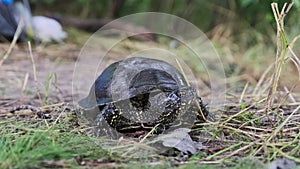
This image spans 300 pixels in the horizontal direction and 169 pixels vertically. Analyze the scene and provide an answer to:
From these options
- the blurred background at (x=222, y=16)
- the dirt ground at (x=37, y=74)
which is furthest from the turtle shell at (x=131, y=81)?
the blurred background at (x=222, y=16)

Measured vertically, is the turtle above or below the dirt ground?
below

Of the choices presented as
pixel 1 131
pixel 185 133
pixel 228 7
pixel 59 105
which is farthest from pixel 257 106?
pixel 228 7

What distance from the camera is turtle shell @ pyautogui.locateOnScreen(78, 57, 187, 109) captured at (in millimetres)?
1621

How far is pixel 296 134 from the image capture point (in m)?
1.59

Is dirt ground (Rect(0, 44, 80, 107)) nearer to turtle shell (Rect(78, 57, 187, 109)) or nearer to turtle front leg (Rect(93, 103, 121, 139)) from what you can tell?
turtle shell (Rect(78, 57, 187, 109))

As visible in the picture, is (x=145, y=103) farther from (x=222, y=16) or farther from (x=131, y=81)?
(x=222, y=16)

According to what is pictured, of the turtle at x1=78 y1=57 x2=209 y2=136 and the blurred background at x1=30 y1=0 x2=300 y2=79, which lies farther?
the blurred background at x1=30 y1=0 x2=300 y2=79


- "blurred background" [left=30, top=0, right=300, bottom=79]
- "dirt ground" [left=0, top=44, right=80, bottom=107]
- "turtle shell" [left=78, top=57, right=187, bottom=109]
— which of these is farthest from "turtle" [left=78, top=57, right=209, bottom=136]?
"blurred background" [left=30, top=0, right=300, bottom=79]

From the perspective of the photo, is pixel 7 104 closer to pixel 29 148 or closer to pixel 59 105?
pixel 59 105

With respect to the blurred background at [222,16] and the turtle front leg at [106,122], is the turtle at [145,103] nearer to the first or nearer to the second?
the turtle front leg at [106,122]

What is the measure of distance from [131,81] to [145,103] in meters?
0.11

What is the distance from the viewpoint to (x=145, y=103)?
1.62 metres

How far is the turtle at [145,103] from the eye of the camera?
5.09ft

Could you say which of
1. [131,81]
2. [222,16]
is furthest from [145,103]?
[222,16]
